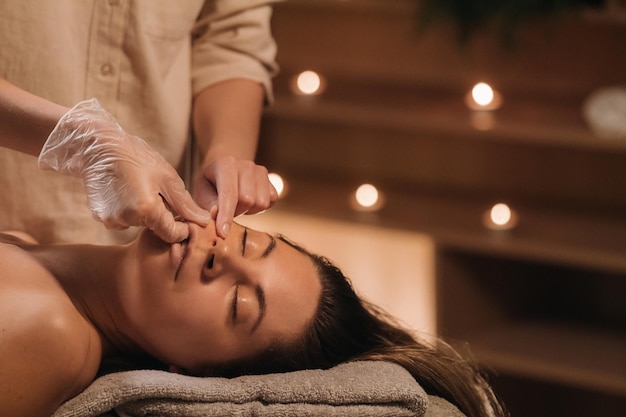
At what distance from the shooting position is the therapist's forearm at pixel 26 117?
125 cm

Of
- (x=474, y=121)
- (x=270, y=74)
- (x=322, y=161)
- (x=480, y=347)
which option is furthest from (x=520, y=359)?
(x=270, y=74)

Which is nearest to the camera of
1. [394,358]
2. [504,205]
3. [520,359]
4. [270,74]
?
[394,358]

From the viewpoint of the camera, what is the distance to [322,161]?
3613 mm

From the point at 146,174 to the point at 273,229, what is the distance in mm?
1976

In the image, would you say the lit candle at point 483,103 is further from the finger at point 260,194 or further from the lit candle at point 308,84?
the finger at point 260,194

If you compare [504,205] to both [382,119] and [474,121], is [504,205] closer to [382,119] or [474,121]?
[474,121]

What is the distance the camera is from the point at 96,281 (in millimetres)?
1390

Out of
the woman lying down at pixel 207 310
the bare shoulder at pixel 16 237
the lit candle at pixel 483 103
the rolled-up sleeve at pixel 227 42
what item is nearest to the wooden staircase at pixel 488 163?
the lit candle at pixel 483 103

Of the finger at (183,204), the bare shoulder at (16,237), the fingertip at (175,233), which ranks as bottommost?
the bare shoulder at (16,237)

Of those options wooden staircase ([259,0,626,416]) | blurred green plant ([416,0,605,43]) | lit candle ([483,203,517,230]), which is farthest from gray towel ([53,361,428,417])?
blurred green plant ([416,0,605,43])

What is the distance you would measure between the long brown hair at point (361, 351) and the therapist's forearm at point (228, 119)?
0.22m

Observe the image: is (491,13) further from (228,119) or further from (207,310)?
(207,310)

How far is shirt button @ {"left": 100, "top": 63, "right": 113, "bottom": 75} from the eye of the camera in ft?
5.08

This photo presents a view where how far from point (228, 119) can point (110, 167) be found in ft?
1.46
